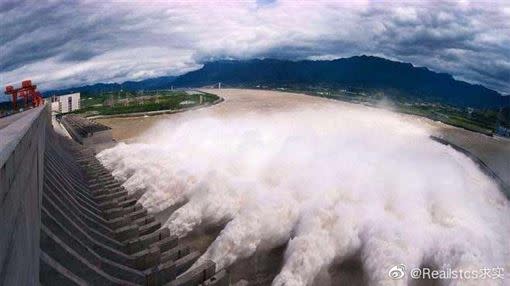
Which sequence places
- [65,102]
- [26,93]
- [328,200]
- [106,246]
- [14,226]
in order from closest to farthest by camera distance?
[14,226], [106,246], [328,200], [26,93], [65,102]

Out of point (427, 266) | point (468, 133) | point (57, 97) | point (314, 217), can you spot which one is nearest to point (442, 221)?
point (427, 266)

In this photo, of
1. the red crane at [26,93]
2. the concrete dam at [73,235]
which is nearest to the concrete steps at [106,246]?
the concrete dam at [73,235]

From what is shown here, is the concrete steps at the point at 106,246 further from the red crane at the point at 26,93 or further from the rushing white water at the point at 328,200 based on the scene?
the red crane at the point at 26,93

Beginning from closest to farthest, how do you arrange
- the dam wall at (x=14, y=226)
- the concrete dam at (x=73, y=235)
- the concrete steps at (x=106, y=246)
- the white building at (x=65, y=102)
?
the dam wall at (x=14, y=226) < the concrete dam at (x=73, y=235) < the concrete steps at (x=106, y=246) < the white building at (x=65, y=102)

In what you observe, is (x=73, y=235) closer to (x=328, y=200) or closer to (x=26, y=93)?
(x=328, y=200)

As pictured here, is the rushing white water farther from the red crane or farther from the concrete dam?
→ the red crane

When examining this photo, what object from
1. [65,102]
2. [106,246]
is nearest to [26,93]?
[65,102]
